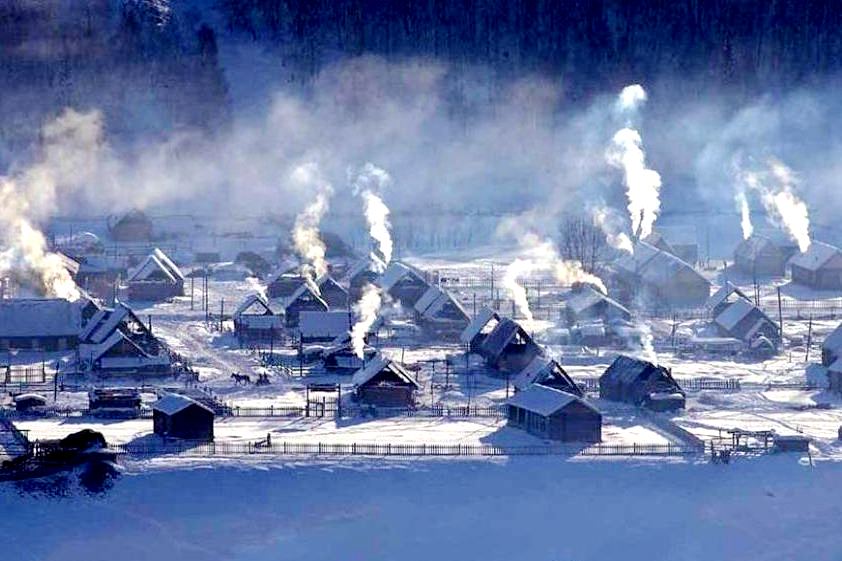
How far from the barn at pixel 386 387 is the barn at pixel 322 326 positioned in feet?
32.2

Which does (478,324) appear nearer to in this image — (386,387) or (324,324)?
(324,324)

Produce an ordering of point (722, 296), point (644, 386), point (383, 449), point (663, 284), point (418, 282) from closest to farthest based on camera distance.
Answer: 1. point (383, 449)
2. point (644, 386)
3. point (722, 296)
4. point (418, 282)
5. point (663, 284)

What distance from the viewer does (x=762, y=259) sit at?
85812 mm

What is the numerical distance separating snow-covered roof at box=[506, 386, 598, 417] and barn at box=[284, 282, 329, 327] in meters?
18.5

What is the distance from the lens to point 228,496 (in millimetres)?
48438

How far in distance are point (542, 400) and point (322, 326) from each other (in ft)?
51.0

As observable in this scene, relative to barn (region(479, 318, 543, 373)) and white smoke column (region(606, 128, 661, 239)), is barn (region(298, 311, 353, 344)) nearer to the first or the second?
barn (region(479, 318, 543, 373))

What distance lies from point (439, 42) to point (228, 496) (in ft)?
249

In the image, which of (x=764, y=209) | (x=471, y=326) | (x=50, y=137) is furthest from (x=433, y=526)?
(x=50, y=137)

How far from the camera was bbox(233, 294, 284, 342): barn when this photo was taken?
2724 inches

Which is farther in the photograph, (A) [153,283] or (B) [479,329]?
(A) [153,283]

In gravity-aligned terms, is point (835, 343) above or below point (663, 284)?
below

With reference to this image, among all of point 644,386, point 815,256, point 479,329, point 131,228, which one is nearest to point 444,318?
point 479,329

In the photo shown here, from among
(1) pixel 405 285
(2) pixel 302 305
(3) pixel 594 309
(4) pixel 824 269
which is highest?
(4) pixel 824 269
